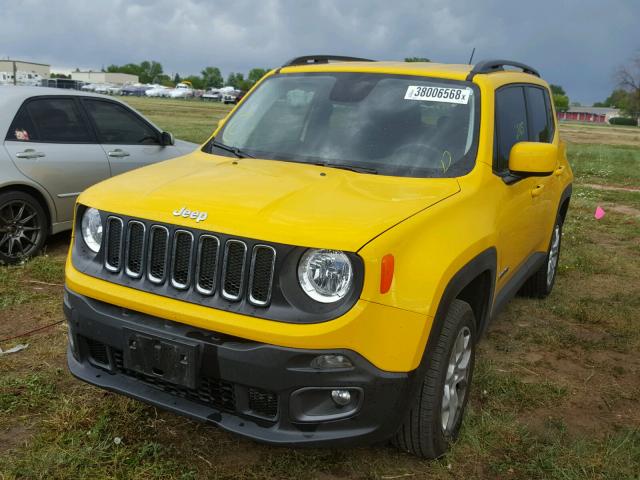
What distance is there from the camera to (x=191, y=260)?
2.70m

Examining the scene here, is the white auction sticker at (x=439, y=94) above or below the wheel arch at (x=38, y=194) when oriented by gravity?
above

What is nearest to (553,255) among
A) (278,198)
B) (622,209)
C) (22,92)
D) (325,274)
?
(278,198)

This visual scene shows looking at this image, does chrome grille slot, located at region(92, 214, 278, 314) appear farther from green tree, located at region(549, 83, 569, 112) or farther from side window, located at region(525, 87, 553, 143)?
green tree, located at region(549, 83, 569, 112)

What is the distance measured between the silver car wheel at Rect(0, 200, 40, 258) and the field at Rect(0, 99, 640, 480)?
436 millimetres

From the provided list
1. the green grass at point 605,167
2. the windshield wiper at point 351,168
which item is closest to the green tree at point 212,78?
the green grass at point 605,167

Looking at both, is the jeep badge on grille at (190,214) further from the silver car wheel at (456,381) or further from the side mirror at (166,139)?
the side mirror at (166,139)

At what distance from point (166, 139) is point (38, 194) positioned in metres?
1.52

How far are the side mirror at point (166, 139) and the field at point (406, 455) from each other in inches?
83.3

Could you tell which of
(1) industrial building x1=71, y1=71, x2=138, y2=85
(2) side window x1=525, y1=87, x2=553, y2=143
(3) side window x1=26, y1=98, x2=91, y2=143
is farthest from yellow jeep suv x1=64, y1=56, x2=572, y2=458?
(1) industrial building x1=71, y1=71, x2=138, y2=85

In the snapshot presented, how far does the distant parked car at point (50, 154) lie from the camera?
595 centimetres

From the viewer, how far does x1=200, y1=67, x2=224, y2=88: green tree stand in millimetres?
173875

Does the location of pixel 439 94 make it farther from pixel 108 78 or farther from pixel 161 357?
pixel 108 78

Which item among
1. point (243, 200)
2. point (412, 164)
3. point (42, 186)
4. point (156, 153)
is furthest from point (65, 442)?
point (156, 153)

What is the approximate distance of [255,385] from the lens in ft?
8.39
